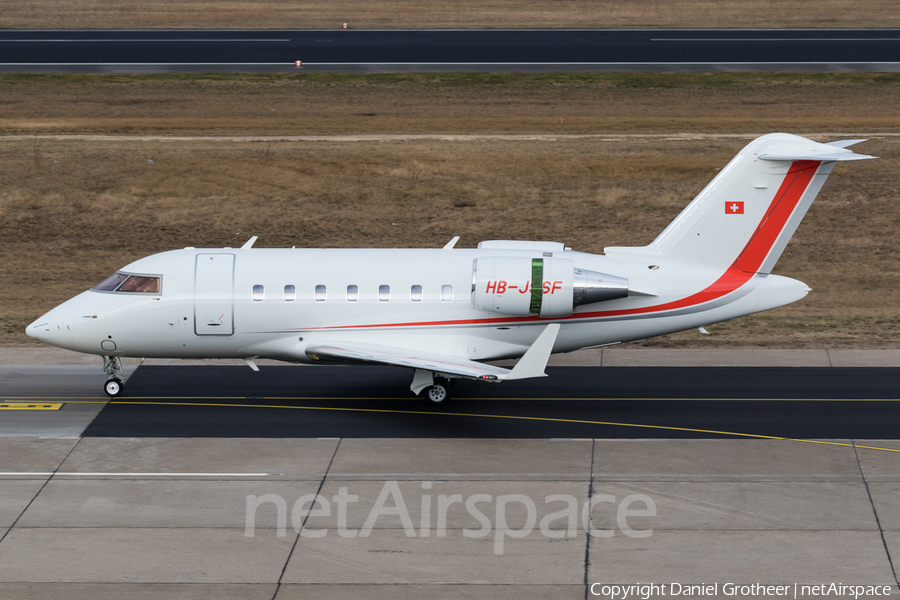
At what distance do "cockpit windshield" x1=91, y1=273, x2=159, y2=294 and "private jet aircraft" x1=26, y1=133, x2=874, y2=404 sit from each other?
0.03 meters

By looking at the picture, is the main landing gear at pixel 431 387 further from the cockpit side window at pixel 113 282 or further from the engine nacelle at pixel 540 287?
the cockpit side window at pixel 113 282

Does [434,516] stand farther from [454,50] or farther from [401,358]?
[454,50]

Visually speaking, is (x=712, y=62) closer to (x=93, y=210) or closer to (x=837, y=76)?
(x=837, y=76)

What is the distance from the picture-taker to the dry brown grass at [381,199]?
141 feet

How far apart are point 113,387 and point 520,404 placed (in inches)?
393

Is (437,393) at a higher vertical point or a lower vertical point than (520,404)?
higher

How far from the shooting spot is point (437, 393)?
1019 inches

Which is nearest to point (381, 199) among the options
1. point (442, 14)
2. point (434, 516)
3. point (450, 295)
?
point (450, 295)

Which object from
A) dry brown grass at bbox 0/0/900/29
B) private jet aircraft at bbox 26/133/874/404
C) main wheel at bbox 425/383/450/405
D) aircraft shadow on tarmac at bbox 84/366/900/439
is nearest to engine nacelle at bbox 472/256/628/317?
private jet aircraft at bbox 26/133/874/404

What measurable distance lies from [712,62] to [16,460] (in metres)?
51.2

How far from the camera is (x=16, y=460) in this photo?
2281 centimetres

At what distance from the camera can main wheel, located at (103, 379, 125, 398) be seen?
26.8m

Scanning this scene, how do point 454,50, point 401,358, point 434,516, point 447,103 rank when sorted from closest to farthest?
1. point 434,516
2. point 401,358
3. point 447,103
4. point 454,50

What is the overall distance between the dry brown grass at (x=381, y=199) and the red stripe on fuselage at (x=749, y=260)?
14.2 metres
